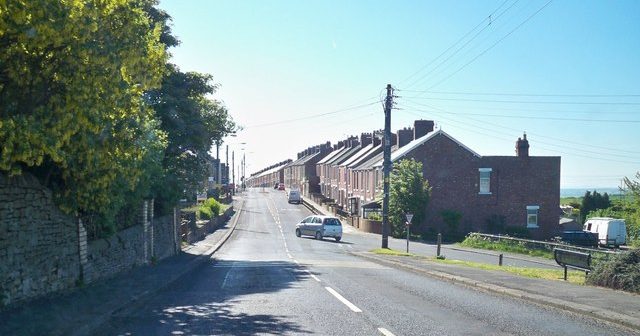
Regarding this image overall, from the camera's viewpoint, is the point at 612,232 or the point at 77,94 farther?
the point at 612,232

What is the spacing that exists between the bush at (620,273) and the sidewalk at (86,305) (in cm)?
1038

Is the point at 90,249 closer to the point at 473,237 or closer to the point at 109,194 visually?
the point at 109,194

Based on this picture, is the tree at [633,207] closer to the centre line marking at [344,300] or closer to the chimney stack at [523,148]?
the centre line marking at [344,300]

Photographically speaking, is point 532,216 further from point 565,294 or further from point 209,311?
point 209,311

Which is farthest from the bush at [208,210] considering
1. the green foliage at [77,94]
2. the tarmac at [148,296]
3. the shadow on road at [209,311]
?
→ the green foliage at [77,94]

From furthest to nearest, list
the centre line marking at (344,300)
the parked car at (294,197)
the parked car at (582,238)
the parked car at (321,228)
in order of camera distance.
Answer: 1. the parked car at (294,197)
2. the parked car at (582,238)
3. the parked car at (321,228)
4. the centre line marking at (344,300)

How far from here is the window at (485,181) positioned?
6066 centimetres

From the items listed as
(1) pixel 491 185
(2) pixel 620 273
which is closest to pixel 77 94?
(2) pixel 620 273

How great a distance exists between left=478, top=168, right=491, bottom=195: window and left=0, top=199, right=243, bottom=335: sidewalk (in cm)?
4398

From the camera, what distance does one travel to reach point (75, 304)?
11969 millimetres

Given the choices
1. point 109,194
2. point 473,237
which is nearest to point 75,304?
point 109,194

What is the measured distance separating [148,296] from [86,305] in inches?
95.0

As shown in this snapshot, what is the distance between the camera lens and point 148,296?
47.3ft

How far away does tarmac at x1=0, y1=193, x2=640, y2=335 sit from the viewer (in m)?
9.90
